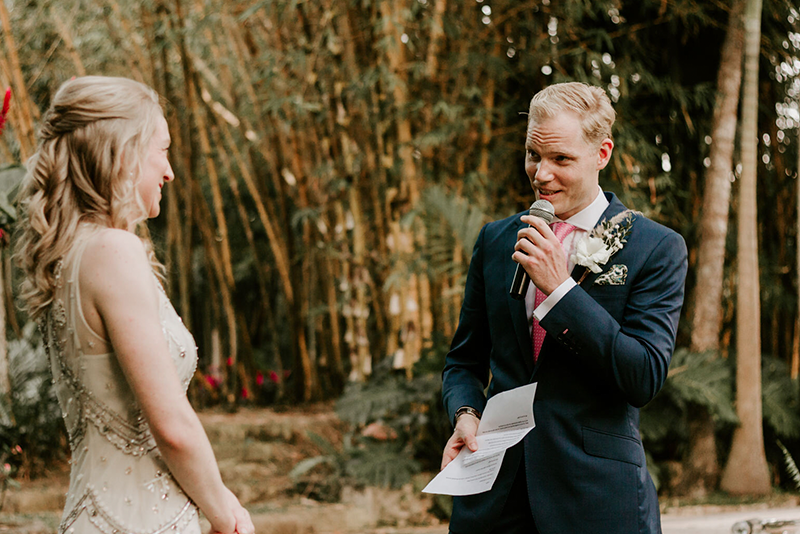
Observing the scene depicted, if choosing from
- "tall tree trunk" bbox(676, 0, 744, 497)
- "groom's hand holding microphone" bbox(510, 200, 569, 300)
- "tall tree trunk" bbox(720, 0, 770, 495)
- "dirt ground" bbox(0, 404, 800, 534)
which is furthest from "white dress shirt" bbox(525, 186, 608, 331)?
"tall tree trunk" bbox(676, 0, 744, 497)

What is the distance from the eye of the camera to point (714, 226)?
416 centimetres

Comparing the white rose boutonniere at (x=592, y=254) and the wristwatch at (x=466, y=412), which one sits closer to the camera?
the white rose boutonniere at (x=592, y=254)

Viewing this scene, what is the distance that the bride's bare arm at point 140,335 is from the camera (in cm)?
103

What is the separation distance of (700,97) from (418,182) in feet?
5.60

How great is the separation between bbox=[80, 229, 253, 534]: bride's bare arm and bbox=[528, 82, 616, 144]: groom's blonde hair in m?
0.76

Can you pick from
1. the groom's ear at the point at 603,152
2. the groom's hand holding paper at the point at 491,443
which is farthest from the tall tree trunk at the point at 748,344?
the groom's hand holding paper at the point at 491,443

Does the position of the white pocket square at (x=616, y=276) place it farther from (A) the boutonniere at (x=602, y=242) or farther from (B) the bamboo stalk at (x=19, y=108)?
(B) the bamboo stalk at (x=19, y=108)

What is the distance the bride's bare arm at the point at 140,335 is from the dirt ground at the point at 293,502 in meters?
2.58

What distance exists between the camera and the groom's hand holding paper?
121cm

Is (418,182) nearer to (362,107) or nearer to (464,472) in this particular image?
(362,107)

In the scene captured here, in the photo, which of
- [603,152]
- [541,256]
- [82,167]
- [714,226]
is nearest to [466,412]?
[541,256]

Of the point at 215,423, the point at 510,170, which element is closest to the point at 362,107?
the point at 510,170

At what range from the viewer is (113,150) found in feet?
3.53

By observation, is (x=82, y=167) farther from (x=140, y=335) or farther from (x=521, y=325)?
(x=521, y=325)
